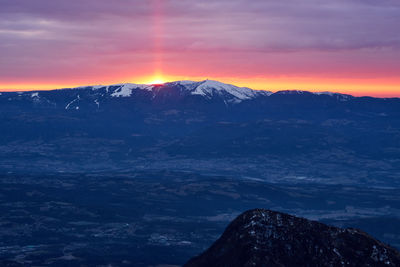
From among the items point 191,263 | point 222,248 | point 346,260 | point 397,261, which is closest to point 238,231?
point 222,248

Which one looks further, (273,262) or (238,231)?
(238,231)

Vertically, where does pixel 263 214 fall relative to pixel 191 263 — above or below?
above

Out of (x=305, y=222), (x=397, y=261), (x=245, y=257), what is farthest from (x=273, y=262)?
(x=397, y=261)

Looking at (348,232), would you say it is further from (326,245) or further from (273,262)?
(273,262)

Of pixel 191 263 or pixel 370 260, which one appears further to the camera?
pixel 191 263

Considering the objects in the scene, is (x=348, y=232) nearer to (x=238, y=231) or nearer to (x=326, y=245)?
(x=326, y=245)

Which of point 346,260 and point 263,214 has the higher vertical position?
point 263,214
